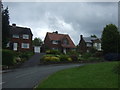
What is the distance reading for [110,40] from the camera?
58.9 m

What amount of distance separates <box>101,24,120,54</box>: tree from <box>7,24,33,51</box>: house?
22155 millimetres

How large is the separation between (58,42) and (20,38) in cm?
1505

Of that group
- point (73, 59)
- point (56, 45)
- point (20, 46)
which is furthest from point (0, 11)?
point (56, 45)

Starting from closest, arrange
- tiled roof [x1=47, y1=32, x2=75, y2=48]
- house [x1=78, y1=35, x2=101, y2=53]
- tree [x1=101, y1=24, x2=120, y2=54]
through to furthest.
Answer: tree [x1=101, y1=24, x2=120, y2=54], tiled roof [x1=47, y1=32, x2=75, y2=48], house [x1=78, y1=35, x2=101, y2=53]

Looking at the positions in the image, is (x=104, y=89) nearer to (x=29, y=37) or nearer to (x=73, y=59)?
Result: (x=73, y=59)

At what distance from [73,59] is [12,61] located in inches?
643

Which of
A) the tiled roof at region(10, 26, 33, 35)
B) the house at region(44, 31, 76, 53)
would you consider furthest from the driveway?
the house at region(44, 31, 76, 53)

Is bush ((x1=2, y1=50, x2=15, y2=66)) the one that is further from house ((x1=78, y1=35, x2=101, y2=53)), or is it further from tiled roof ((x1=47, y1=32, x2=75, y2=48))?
house ((x1=78, y1=35, x2=101, y2=53))

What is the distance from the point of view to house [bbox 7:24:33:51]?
66312mm

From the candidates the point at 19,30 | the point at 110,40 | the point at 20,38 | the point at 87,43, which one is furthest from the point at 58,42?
the point at 110,40

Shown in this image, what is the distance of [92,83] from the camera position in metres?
14.0

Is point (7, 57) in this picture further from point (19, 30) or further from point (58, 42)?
point (58, 42)

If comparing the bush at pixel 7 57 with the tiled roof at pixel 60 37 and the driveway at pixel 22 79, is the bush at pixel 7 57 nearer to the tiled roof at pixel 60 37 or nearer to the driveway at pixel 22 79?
the driveway at pixel 22 79

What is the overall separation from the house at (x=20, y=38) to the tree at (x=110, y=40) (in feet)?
72.7
